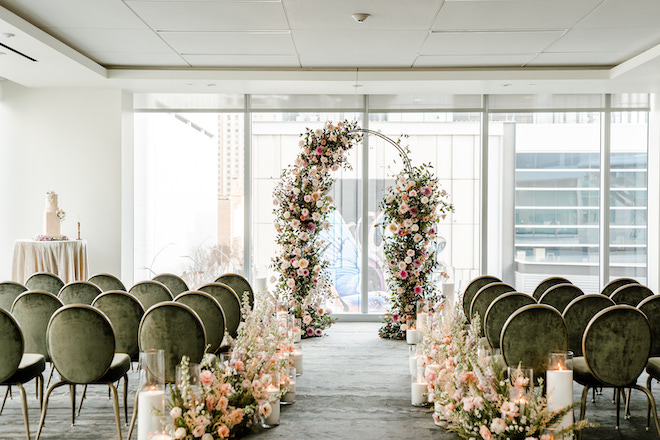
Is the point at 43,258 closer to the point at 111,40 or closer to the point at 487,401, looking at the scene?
the point at 111,40

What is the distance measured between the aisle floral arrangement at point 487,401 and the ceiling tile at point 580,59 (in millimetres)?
3956

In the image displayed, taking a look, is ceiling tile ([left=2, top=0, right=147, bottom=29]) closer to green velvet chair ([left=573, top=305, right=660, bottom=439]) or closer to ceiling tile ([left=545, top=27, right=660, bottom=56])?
ceiling tile ([left=545, top=27, right=660, bottom=56])

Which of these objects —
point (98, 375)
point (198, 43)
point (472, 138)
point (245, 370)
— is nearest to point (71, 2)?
point (198, 43)

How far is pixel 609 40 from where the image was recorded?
602cm

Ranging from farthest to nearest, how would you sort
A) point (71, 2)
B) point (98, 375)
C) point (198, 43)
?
1. point (198, 43)
2. point (71, 2)
3. point (98, 375)

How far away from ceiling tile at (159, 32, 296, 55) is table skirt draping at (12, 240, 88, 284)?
2685 mm

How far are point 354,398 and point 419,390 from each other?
0.59 metres

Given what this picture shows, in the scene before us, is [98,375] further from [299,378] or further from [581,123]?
[581,123]

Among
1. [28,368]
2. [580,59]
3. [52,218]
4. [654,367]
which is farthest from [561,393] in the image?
[52,218]

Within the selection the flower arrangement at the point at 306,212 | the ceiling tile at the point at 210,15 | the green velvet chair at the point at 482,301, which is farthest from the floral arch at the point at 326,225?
the ceiling tile at the point at 210,15

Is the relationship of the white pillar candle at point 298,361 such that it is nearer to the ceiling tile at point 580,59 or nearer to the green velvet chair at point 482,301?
the green velvet chair at point 482,301

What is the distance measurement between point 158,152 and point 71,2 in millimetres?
3808

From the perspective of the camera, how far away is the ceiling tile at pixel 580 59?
6609 millimetres

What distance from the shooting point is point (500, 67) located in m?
7.24
